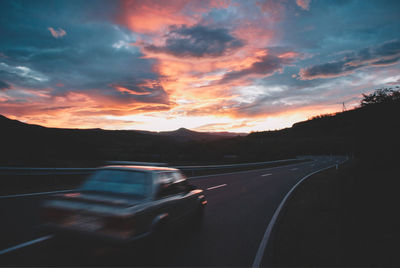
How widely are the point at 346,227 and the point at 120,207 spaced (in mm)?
6326

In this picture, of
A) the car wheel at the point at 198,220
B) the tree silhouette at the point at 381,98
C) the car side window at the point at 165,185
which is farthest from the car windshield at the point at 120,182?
the tree silhouette at the point at 381,98

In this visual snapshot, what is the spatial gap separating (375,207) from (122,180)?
336 inches

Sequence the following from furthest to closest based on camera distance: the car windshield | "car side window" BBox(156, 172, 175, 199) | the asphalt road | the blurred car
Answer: "car side window" BBox(156, 172, 175, 199) → the car windshield → the asphalt road → the blurred car

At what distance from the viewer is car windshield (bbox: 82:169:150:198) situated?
4078 millimetres

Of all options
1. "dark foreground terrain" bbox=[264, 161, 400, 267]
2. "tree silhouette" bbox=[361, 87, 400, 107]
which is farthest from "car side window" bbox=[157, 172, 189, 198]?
"tree silhouette" bbox=[361, 87, 400, 107]

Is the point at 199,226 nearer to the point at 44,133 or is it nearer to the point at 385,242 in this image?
the point at 385,242

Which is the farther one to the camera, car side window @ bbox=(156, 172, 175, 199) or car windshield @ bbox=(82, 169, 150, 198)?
car side window @ bbox=(156, 172, 175, 199)

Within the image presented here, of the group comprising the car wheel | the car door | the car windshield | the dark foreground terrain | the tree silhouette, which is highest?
the tree silhouette

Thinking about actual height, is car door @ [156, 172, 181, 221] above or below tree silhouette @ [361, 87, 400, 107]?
below

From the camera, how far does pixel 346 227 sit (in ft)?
20.4

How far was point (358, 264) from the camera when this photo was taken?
412 centimetres

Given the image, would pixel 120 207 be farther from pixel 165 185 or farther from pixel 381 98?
pixel 381 98

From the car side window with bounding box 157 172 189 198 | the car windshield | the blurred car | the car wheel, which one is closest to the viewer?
the blurred car

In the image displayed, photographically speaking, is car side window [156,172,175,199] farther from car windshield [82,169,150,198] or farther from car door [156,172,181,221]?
car windshield [82,169,150,198]
